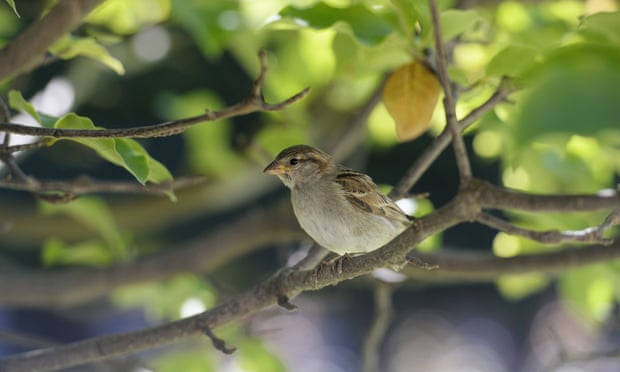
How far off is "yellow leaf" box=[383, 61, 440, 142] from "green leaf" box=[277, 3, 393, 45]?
103mm

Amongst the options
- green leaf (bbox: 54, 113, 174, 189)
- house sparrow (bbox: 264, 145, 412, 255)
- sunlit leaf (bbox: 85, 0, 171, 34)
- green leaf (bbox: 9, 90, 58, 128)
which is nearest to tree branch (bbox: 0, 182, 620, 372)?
house sparrow (bbox: 264, 145, 412, 255)

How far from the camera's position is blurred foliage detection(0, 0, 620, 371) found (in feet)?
1.98

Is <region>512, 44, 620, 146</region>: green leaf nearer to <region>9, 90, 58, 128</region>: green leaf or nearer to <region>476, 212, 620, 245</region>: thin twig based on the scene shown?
<region>476, 212, 620, 245</region>: thin twig

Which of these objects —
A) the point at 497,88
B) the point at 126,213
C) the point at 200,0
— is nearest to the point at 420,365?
the point at 126,213

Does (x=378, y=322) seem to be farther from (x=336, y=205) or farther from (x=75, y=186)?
(x=75, y=186)

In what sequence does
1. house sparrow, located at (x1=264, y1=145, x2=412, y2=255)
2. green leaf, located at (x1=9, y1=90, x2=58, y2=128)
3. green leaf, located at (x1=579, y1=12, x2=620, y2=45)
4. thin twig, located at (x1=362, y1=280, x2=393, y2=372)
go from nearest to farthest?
green leaf, located at (x1=579, y1=12, x2=620, y2=45)
green leaf, located at (x1=9, y1=90, x2=58, y2=128)
house sparrow, located at (x1=264, y1=145, x2=412, y2=255)
thin twig, located at (x1=362, y1=280, x2=393, y2=372)

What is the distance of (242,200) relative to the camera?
281 cm

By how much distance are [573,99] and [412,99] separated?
756 mm

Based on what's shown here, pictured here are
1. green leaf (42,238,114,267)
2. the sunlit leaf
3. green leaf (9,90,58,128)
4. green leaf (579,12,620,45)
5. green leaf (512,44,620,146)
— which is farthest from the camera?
the sunlit leaf

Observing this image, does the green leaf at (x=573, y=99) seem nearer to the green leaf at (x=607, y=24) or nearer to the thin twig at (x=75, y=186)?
the green leaf at (x=607, y=24)

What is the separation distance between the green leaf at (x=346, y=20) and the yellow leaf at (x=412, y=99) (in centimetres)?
10

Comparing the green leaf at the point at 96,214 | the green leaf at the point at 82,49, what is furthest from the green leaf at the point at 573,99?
the green leaf at the point at 96,214

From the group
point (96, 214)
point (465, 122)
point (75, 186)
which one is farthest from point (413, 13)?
point (96, 214)

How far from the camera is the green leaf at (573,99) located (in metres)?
0.50
